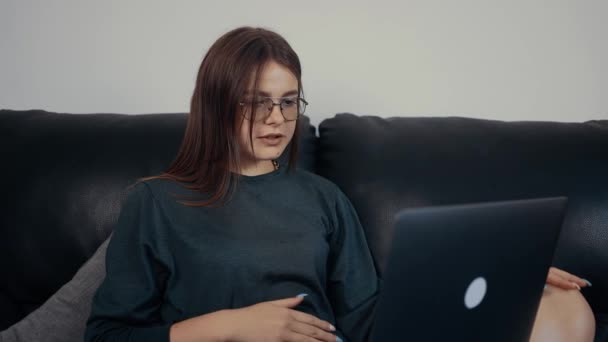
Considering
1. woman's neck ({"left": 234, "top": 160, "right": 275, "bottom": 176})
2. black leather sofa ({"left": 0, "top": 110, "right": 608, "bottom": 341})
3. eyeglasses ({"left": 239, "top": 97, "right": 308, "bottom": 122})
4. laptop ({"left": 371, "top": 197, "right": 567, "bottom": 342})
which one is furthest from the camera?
black leather sofa ({"left": 0, "top": 110, "right": 608, "bottom": 341})

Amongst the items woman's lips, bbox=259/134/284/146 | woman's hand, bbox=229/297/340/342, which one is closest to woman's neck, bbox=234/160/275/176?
woman's lips, bbox=259/134/284/146

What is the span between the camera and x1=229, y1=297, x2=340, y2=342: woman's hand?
2.71 feet

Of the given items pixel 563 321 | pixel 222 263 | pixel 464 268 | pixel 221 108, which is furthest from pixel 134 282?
pixel 563 321

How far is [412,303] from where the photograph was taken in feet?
1.80

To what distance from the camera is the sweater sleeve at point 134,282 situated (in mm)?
863

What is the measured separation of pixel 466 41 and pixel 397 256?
134 centimetres

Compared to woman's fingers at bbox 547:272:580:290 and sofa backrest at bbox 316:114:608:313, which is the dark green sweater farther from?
woman's fingers at bbox 547:272:580:290

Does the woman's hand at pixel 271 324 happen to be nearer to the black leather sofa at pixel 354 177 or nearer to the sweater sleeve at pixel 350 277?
the sweater sleeve at pixel 350 277

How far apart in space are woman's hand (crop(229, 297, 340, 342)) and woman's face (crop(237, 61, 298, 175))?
33 centimetres

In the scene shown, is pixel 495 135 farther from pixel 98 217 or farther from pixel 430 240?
pixel 98 217

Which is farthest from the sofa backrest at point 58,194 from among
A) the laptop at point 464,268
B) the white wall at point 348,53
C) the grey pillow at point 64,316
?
the laptop at point 464,268

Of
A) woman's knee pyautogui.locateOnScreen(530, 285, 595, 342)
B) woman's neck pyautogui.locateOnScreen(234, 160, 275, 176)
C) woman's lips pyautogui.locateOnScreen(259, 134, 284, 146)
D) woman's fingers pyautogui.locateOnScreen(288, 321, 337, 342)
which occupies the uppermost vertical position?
woman's lips pyautogui.locateOnScreen(259, 134, 284, 146)

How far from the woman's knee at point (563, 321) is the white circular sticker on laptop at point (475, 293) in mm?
344

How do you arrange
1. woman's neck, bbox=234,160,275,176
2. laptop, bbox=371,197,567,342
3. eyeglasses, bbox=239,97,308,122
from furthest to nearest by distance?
woman's neck, bbox=234,160,275,176 < eyeglasses, bbox=239,97,308,122 < laptop, bbox=371,197,567,342
